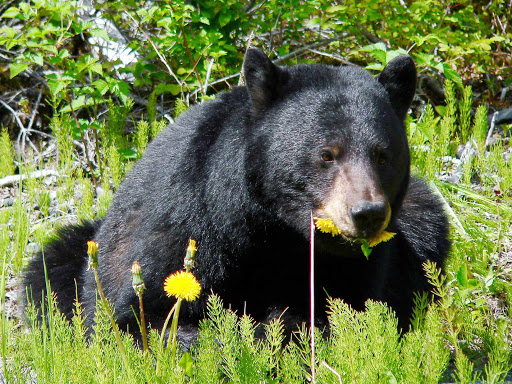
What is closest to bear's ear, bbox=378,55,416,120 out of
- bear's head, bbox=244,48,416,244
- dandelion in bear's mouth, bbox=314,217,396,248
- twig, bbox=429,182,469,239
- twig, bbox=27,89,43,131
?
bear's head, bbox=244,48,416,244

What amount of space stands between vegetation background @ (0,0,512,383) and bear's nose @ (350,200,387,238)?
294 mm

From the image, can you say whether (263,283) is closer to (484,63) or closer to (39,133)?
(39,133)

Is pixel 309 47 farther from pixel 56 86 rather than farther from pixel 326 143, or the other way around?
pixel 326 143

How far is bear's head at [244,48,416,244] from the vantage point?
3.00 meters

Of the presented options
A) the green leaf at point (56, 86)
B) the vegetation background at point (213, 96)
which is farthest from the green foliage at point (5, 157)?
the green leaf at point (56, 86)

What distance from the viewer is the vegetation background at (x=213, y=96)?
2422 mm

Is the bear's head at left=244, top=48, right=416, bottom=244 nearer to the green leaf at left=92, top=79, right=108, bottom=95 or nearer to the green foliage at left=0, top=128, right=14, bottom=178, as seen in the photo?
the green leaf at left=92, top=79, right=108, bottom=95

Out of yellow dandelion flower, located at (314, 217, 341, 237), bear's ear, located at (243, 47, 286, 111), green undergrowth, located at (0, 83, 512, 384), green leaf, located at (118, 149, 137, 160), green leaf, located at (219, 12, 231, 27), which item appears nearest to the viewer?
green undergrowth, located at (0, 83, 512, 384)

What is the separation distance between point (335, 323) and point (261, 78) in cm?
144

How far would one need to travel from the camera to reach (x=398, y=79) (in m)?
3.51

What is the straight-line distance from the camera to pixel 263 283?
11.5 ft

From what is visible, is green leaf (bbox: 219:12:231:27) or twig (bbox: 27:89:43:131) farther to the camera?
twig (bbox: 27:89:43:131)

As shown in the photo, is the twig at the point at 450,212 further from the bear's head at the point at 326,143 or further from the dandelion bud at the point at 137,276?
the dandelion bud at the point at 137,276

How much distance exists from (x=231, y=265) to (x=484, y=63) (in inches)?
173
